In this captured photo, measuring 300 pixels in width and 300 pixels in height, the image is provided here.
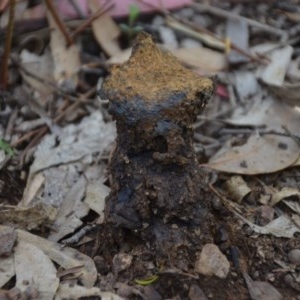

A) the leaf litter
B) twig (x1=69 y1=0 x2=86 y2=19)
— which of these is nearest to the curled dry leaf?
the leaf litter

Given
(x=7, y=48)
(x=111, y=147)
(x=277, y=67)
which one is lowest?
(x=277, y=67)

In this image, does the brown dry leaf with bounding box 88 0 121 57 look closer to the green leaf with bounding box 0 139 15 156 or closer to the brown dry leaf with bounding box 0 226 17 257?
the green leaf with bounding box 0 139 15 156

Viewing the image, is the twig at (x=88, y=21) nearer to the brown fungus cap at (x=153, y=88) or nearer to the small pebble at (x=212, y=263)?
the brown fungus cap at (x=153, y=88)

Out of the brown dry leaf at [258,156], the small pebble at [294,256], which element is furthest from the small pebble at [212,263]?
the brown dry leaf at [258,156]

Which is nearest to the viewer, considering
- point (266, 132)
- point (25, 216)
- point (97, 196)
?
point (25, 216)

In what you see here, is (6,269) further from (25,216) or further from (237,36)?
(237,36)

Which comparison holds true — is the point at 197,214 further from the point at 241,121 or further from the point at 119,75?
the point at 241,121

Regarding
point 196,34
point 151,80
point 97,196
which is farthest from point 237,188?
point 196,34
